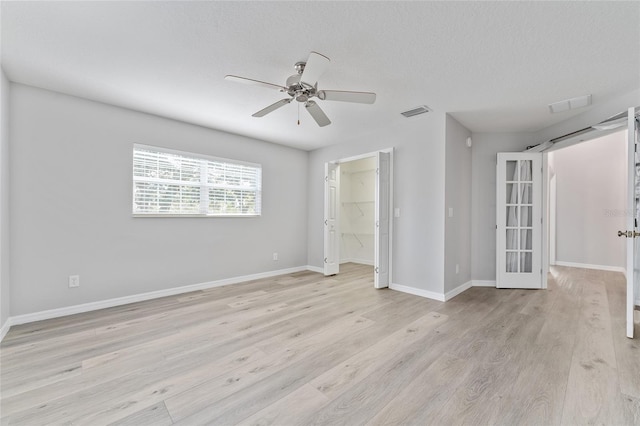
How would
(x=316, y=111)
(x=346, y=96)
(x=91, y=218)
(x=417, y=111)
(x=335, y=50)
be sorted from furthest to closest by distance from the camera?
(x=417, y=111) → (x=91, y=218) → (x=316, y=111) → (x=346, y=96) → (x=335, y=50)

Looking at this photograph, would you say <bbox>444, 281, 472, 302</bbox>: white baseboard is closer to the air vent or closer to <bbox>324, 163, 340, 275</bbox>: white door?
<bbox>324, 163, 340, 275</bbox>: white door

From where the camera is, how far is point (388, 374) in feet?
6.48

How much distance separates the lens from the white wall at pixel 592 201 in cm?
546

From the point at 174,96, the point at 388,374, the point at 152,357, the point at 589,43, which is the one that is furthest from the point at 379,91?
the point at 152,357

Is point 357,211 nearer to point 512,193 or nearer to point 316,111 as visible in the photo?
point 512,193

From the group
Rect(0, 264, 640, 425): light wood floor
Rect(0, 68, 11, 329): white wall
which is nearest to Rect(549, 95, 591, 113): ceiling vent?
Rect(0, 264, 640, 425): light wood floor

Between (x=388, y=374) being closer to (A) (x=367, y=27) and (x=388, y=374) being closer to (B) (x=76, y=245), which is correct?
(A) (x=367, y=27)

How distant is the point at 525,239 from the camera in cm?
439

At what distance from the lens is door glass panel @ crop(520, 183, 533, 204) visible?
4351mm

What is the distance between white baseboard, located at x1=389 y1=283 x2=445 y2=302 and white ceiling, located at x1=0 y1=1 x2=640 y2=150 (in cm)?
247

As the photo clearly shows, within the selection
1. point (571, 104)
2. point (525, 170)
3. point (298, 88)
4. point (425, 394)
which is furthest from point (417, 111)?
point (425, 394)

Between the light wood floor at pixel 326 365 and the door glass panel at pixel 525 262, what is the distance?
0.84 m

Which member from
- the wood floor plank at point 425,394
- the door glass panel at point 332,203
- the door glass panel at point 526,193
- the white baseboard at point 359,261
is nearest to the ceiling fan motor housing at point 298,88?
the wood floor plank at point 425,394

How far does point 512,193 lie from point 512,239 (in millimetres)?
744
